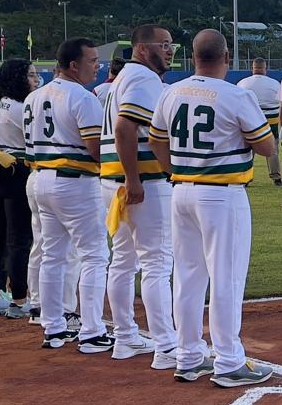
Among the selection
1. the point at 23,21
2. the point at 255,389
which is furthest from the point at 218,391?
the point at 23,21

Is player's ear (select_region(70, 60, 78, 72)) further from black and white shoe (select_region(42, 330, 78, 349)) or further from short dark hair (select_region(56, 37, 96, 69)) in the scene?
black and white shoe (select_region(42, 330, 78, 349))

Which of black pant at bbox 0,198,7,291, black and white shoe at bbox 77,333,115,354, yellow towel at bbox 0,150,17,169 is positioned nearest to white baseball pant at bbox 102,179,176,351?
black and white shoe at bbox 77,333,115,354

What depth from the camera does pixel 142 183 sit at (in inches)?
231

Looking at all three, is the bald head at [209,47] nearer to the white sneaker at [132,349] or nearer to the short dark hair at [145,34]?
the short dark hair at [145,34]

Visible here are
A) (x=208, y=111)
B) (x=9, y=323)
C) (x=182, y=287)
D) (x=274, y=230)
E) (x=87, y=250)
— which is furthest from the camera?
(x=274, y=230)

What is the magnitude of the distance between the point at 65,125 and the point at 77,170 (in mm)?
329

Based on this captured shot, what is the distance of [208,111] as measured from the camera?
17.1ft

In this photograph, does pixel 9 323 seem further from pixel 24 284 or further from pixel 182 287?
pixel 182 287

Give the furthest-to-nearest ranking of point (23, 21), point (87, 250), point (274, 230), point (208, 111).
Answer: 1. point (23, 21)
2. point (274, 230)
3. point (87, 250)
4. point (208, 111)

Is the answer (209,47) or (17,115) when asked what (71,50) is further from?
(209,47)

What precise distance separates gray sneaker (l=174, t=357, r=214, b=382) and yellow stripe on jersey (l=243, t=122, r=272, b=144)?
1.48 m

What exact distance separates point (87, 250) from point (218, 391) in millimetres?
1567

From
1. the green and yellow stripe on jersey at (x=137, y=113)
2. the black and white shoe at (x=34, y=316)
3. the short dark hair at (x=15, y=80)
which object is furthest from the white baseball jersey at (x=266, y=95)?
the green and yellow stripe on jersey at (x=137, y=113)

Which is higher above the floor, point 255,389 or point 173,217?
point 173,217
